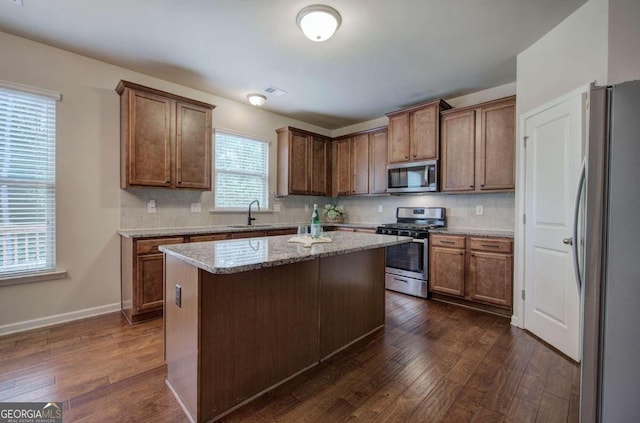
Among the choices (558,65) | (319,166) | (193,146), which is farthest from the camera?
(319,166)

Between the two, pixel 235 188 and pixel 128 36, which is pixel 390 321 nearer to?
pixel 235 188

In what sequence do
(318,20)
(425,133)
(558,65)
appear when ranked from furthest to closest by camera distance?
(425,133) < (558,65) < (318,20)

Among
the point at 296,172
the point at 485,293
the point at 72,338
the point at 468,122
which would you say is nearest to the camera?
the point at 72,338

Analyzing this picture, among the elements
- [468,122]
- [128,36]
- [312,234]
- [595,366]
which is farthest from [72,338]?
[468,122]

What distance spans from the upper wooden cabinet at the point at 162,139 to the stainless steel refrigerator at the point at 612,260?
357cm

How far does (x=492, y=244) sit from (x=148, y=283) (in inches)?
149

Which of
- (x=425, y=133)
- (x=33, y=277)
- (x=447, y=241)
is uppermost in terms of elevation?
(x=425, y=133)

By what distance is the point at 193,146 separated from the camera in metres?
3.48

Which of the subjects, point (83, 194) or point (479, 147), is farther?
point (479, 147)

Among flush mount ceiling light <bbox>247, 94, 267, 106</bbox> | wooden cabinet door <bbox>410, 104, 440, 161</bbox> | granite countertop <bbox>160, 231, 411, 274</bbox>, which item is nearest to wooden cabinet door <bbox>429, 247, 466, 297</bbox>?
wooden cabinet door <bbox>410, 104, 440, 161</bbox>

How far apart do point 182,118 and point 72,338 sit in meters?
2.48

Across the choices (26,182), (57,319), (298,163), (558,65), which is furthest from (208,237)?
(558,65)

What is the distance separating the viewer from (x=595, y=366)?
125 centimetres

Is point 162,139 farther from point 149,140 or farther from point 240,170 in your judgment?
point 240,170
